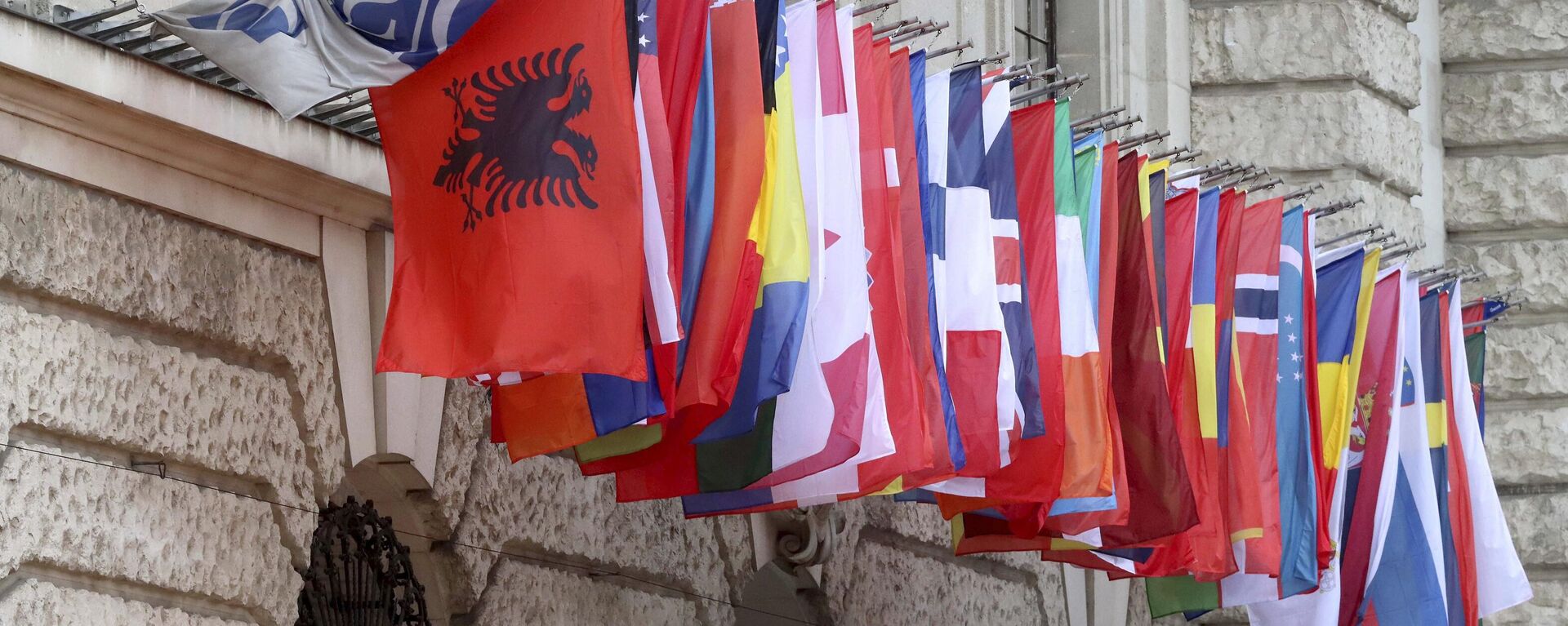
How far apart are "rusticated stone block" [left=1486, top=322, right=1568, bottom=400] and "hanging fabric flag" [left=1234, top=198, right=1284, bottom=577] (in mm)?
4967

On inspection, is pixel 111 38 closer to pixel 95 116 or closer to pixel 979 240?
pixel 95 116

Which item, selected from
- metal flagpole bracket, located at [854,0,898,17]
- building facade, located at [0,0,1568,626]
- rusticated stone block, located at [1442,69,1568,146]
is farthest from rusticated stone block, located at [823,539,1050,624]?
rusticated stone block, located at [1442,69,1568,146]

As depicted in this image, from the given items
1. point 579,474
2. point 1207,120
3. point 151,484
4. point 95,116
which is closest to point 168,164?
point 95,116

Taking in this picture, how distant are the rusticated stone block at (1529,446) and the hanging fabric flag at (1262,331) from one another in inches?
194

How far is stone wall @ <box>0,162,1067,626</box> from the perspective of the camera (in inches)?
250

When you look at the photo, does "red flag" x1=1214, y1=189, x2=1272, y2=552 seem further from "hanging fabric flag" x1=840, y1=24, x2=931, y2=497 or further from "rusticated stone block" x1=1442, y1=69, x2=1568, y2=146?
"rusticated stone block" x1=1442, y1=69, x2=1568, y2=146

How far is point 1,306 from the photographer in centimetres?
625

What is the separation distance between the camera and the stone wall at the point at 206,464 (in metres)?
6.36

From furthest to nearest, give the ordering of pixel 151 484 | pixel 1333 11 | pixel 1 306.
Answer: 1. pixel 1333 11
2. pixel 151 484
3. pixel 1 306

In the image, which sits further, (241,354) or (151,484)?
(241,354)

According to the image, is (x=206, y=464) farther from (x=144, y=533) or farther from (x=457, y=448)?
(x=457, y=448)

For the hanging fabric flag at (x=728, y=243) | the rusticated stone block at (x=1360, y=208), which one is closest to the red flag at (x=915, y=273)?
the hanging fabric flag at (x=728, y=243)

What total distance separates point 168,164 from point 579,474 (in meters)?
2.30

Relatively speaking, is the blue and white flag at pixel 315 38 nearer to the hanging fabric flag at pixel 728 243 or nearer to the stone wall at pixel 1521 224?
the hanging fabric flag at pixel 728 243
